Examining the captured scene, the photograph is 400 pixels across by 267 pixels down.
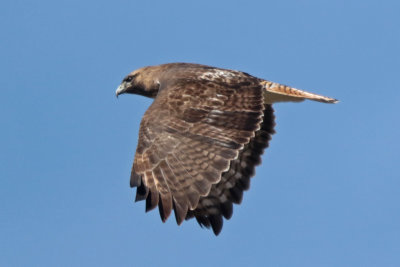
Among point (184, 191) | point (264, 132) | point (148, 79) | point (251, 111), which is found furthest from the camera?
point (148, 79)

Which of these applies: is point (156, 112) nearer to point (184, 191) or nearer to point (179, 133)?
point (179, 133)

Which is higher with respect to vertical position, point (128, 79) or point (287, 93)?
point (128, 79)

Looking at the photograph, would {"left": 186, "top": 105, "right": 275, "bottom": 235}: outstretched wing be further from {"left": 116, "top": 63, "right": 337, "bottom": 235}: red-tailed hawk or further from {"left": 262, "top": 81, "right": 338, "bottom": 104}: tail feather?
{"left": 262, "top": 81, "right": 338, "bottom": 104}: tail feather

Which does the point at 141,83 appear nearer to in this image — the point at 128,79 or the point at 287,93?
the point at 128,79

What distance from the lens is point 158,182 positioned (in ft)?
37.8

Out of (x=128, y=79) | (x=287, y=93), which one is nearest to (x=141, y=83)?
(x=128, y=79)

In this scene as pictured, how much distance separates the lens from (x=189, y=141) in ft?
38.8

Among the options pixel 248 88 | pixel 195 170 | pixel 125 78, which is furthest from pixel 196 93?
pixel 125 78

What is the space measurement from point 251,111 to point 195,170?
1340mm

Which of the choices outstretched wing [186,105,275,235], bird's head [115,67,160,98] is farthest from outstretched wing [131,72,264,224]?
bird's head [115,67,160,98]

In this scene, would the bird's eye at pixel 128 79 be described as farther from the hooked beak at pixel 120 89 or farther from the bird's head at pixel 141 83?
the hooked beak at pixel 120 89

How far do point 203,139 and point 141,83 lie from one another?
3.80 meters

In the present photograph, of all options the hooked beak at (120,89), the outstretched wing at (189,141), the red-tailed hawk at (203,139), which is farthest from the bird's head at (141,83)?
the outstretched wing at (189,141)

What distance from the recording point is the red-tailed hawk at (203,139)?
1147cm
